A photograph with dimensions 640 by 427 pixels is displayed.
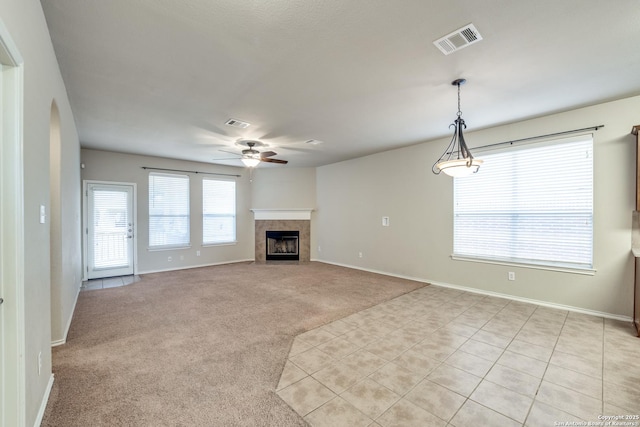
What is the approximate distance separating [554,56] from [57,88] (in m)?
4.71

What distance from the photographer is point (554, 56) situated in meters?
2.44

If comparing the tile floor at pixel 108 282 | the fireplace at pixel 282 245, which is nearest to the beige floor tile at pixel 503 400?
the tile floor at pixel 108 282

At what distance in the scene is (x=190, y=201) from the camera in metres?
6.88

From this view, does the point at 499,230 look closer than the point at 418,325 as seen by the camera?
No

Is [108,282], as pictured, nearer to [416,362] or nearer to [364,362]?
[364,362]

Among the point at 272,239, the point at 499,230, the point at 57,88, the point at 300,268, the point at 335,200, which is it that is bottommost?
the point at 300,268

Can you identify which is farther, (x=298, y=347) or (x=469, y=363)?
(x=298, y=347)

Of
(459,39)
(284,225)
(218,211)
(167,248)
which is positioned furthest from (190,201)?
(459,39)

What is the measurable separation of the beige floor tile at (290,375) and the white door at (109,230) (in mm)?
5456

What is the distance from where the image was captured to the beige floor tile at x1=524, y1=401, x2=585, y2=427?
1.73 meters

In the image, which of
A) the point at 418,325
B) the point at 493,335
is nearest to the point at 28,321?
the point at 418,325

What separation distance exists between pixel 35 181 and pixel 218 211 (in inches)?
225

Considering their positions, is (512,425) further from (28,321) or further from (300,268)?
(300,268)

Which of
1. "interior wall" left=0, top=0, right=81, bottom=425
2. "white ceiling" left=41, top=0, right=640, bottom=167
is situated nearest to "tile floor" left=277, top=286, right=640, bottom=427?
"interior wall" left=0, top=0, right=81, bottom=425
